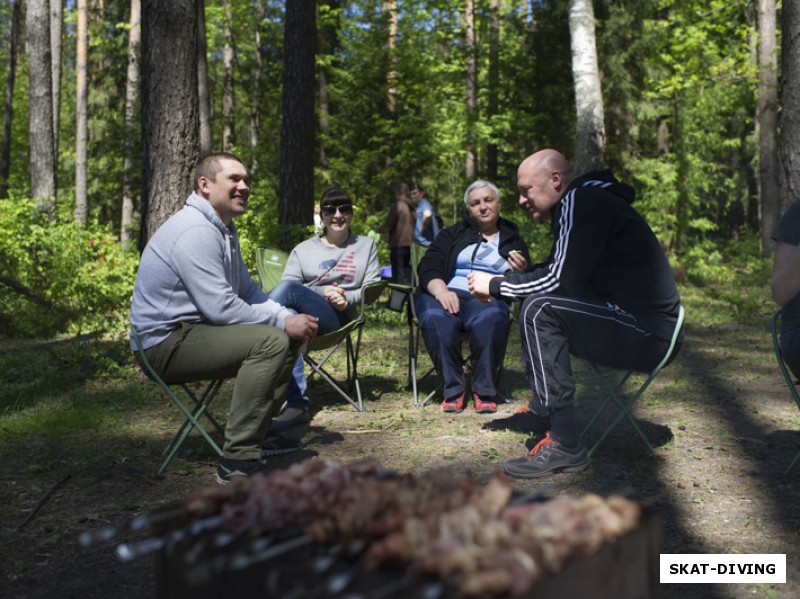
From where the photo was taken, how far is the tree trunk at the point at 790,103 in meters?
6.49

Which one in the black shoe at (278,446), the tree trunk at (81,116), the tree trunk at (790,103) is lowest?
the black shoe at (278,446)

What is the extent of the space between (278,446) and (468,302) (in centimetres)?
163

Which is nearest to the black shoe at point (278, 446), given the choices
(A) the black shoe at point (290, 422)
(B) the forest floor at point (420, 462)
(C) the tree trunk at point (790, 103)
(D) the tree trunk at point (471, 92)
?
(B) the forest floor at point (420, 462)

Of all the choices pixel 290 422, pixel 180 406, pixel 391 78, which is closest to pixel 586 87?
pixel 290 422

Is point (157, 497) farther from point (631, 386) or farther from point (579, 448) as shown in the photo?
point (631, 386)

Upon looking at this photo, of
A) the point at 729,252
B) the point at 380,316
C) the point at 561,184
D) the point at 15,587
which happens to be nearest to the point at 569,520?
the point at 15,587

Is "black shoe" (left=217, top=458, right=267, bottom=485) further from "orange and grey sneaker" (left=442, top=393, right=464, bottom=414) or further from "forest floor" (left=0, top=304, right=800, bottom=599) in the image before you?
"orange and grey sneaker" (left=442, top=393, right=464, bottom=414)

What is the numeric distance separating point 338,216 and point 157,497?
233cm

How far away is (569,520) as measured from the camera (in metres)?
1.57

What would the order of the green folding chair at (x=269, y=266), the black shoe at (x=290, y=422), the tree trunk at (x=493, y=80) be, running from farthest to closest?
1. the tree trunk at (x=493, y=80)
2. the green folding chair at (x=269, y=266)
3. the black shoe at (x=290, y=422)

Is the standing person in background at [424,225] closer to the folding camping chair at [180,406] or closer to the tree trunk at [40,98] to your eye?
the tree trunk at [40,98]

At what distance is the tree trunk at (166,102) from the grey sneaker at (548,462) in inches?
125

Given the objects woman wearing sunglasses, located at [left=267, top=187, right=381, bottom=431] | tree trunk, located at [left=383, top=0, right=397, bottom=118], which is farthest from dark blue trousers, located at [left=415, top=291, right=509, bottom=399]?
tree trunk, located at [left=383, top=0, right=397, bottom=118]

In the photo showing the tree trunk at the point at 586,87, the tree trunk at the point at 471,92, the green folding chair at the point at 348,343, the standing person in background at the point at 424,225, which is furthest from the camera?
the tree trunk at the point at 471,92
